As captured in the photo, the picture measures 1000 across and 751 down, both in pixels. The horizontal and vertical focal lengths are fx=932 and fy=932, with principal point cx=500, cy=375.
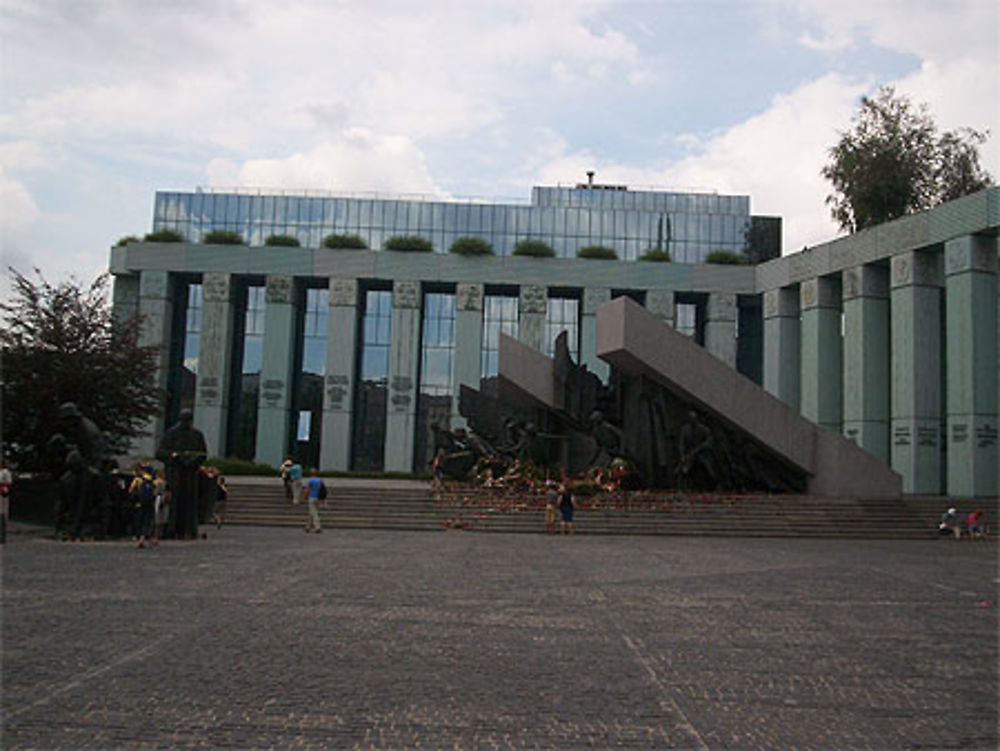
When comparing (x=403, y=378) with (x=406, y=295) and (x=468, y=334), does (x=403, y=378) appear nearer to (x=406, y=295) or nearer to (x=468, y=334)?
(x=468, y=334)

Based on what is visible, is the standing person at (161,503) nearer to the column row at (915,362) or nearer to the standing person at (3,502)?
the standing person at (3,502)

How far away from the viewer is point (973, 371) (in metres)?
31.6

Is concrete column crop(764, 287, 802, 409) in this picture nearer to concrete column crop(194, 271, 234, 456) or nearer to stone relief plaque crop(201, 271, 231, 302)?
concrete column crop(194, 271, 234, 456)

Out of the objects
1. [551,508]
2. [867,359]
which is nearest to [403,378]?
[867,359]

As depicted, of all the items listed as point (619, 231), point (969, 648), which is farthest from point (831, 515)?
point (619, 231)

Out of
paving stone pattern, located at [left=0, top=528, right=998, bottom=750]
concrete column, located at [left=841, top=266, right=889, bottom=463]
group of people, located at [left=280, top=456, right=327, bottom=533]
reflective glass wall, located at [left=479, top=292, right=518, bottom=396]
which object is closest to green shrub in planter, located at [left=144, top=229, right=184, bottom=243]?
reflective glass wall, located at [left=479, top=292, right=518, bottom=396]

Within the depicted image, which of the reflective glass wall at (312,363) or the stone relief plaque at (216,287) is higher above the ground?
the stone relief plaque at (216,287)

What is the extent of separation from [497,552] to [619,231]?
4596 centimetres

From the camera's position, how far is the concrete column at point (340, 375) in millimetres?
46062

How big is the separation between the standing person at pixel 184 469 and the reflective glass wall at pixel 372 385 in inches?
1301

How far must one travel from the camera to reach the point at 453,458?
29.2m

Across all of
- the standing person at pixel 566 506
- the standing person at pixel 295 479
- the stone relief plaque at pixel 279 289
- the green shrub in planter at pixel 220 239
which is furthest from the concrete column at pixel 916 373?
the green shrub in planter at pixel 220 239

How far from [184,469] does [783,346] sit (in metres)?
32.3

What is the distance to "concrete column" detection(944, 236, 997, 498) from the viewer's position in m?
31.3
